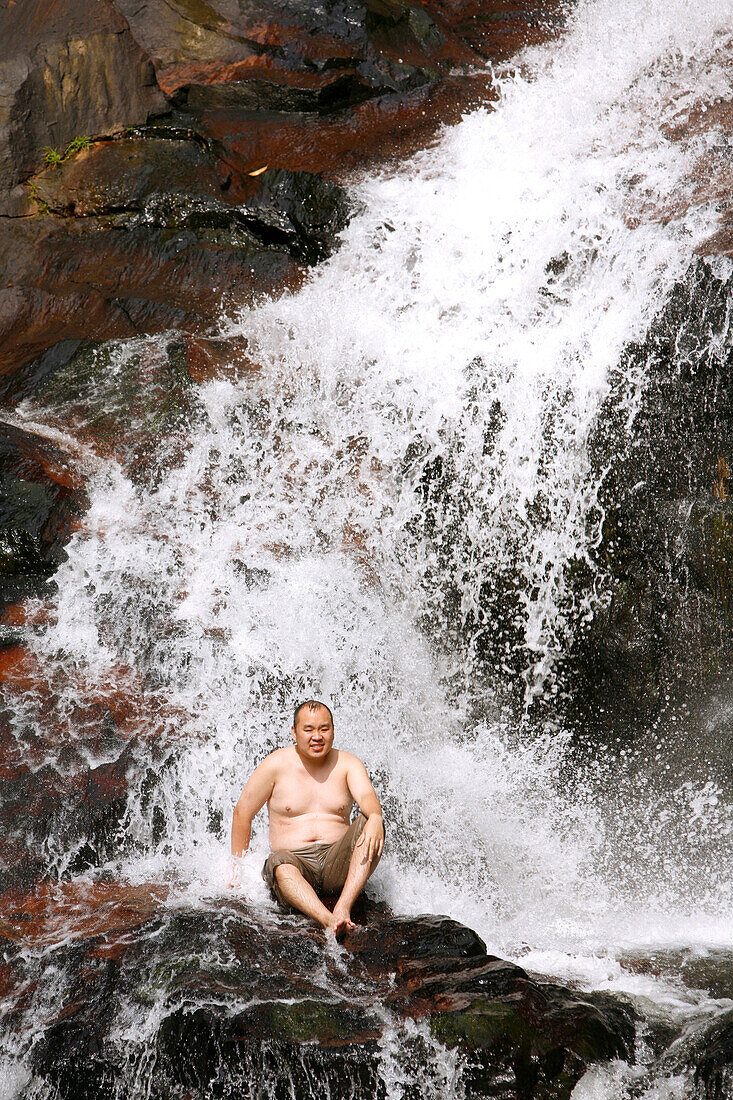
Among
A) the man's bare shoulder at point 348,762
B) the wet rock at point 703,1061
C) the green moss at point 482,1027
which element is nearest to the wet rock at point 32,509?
the man's bare shoulder at point 348,762

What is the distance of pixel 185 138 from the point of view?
970 cm

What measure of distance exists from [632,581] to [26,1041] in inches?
189

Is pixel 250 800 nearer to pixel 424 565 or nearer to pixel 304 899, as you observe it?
pixel 304 899

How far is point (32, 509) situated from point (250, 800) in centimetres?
321

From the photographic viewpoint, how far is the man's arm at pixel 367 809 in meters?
4.89

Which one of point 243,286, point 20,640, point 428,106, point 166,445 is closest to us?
point 20,640

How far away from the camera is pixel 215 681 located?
663 cm

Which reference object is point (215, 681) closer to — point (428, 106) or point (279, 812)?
point (279, 812)

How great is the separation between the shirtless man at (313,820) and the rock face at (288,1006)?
0.84ft

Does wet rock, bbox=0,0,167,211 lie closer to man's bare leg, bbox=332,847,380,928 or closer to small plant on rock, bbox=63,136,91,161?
small plant on rock, bbox=63,136,91,161

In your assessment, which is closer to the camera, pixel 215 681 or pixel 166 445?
pixel 215 681

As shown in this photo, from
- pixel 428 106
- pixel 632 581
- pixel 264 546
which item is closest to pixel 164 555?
pixel 264 546

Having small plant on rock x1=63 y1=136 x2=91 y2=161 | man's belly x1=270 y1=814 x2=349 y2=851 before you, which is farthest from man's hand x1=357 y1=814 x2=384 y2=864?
small plant on rock x1=63 y1=136 x2=91 y2=161

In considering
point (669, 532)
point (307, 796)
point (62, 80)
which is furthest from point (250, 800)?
point (62, 80)
